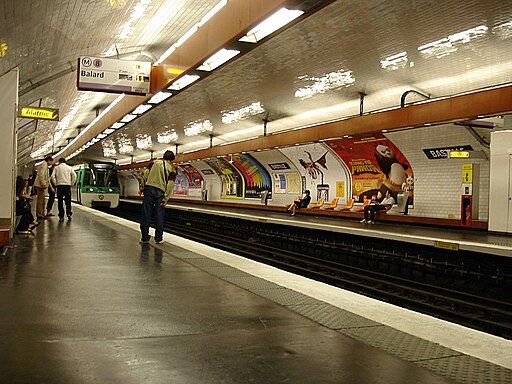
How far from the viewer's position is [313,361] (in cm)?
263

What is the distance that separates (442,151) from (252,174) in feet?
37.4

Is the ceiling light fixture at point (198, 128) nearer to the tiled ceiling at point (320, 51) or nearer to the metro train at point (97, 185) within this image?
the tiled ceiling at point (320, 51)

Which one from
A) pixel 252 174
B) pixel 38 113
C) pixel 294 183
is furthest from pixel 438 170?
pixel 38 113

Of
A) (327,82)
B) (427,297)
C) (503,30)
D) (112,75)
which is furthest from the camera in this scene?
(327,82)

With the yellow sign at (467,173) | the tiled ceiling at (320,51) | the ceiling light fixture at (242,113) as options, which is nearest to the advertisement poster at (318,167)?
the tiled ceiling at (320,51)

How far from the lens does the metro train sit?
27084 millimetres

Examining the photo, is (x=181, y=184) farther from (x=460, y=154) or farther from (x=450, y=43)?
(x=450, y=43)

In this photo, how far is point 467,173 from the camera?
13102 millimetres

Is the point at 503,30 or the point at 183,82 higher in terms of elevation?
the point at 503,30

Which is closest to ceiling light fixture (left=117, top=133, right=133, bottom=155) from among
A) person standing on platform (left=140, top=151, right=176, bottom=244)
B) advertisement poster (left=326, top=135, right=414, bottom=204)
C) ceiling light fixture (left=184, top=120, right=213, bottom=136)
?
ceiling light fixture (left=184, top=120, right=213, bottom=136)

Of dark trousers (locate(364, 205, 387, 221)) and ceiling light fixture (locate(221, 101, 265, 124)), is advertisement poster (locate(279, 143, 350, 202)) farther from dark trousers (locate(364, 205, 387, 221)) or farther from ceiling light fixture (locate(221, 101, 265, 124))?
ceiling light fixture (locate(221, 101, 265, 124))

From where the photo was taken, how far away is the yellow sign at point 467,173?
13.0 metres

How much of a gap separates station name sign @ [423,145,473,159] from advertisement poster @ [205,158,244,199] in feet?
40.1

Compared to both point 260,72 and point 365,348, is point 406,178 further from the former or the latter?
point 365,348
